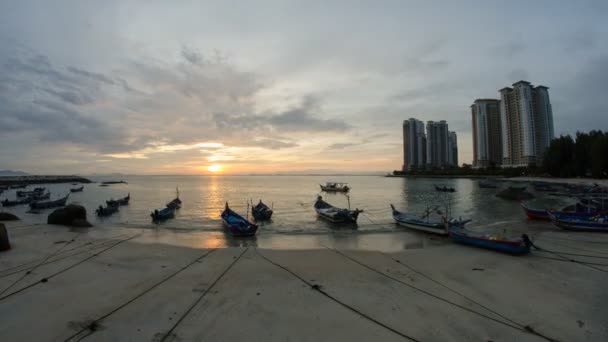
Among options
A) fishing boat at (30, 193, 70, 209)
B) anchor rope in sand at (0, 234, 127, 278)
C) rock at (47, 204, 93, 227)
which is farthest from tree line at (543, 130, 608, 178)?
fishing boat at (30, 193, 70, 209)

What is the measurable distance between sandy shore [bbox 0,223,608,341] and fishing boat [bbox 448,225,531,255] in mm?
561

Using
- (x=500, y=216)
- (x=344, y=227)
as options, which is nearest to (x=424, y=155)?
(x=500, y=216)

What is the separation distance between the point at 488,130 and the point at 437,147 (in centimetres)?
3469

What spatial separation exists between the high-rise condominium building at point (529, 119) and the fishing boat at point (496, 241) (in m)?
151

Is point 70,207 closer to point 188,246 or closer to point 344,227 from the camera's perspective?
point 188,246

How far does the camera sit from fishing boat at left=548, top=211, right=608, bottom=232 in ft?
67.0

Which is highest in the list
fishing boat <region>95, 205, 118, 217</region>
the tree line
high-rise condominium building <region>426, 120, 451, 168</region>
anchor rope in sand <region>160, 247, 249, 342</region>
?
high-rise condominium building <region>426, 120, 451, 168</region>

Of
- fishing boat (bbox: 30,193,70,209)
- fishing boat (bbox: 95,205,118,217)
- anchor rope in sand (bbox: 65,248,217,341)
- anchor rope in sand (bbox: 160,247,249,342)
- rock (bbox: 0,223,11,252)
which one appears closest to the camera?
anchor rope in sand (bbox: 160,247,249,342)

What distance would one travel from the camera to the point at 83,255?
1521 centimetres

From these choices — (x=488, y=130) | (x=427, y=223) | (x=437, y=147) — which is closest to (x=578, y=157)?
(x=488, y=130)

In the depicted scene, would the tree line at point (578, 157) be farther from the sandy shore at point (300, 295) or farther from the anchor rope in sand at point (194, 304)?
the anchor rope in sand at point (194, 304)

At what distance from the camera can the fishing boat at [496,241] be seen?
49.2ft

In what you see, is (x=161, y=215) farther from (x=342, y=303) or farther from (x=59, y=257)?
(x=342, y=303)

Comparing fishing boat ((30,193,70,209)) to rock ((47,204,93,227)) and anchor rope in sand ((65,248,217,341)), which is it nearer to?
rock ((47,204,93,227))
